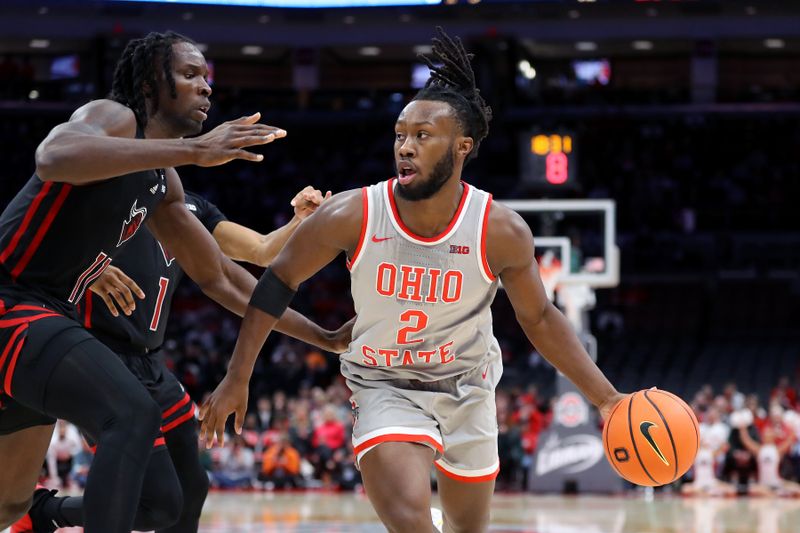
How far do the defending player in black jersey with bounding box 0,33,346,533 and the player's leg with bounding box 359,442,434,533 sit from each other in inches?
32.1

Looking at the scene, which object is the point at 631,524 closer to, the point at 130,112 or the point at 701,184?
the point at 130,112

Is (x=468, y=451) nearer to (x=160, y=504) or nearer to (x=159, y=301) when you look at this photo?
(x=160, y=504)

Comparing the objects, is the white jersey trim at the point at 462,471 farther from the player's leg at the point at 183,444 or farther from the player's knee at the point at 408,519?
the player's leg at the point at 183,444

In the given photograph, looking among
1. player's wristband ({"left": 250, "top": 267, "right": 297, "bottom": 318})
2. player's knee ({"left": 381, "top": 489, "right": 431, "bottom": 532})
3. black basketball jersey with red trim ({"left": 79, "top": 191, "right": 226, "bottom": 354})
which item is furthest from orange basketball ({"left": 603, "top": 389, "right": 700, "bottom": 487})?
black basketball jersey with red trim ({"left": 79, "top": 191, "right": 226, "bottom": 354})

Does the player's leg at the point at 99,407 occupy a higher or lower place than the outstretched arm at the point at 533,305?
lower

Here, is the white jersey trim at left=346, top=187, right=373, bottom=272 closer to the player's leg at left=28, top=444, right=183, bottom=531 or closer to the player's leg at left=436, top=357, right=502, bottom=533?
the player's leg at left=436, top=357, right=502, bottom=533

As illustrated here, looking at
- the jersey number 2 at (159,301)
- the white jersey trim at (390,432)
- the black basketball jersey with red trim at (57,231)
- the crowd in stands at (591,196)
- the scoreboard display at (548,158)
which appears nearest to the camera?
the black basketball jersey with red trim at (57,231)

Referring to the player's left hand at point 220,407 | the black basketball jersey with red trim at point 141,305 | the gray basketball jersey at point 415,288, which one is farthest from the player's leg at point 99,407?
the black basketball jersey with red trim at point 141,305

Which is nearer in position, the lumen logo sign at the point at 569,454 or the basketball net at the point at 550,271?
the basketball net at the point at 550,271

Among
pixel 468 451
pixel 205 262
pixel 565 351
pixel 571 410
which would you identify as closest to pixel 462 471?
pixel 468 451

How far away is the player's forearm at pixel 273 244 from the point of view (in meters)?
5.29

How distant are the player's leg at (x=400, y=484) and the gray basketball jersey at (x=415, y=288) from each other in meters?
0.36

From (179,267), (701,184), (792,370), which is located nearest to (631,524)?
(179,267)

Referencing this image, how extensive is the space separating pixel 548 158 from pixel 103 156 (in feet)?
41.9
